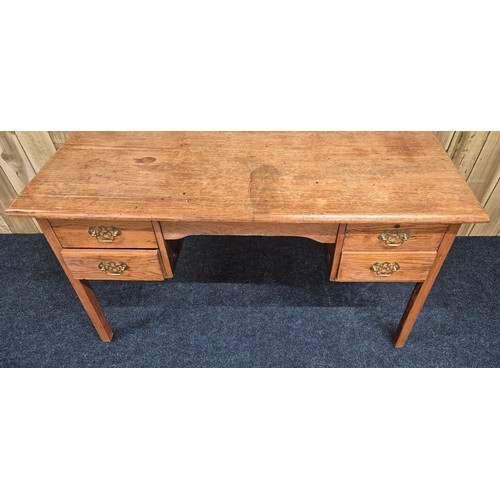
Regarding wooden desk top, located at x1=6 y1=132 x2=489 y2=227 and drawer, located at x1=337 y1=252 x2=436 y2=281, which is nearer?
wooden desk top, located at x1=6 y1=132 x2=489 y2=227

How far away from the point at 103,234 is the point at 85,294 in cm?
34

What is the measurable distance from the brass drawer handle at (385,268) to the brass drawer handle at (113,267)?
Result: 82 centimetres

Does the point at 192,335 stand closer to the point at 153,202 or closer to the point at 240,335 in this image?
the point at 240,335

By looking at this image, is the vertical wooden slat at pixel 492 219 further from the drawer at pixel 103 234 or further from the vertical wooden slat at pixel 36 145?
the vertical wooden slat at pixel 36 145

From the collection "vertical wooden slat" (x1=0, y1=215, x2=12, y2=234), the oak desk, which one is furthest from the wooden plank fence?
the oak desk

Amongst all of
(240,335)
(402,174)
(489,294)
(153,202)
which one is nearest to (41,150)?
(153,202)

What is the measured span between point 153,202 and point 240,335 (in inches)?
29.7

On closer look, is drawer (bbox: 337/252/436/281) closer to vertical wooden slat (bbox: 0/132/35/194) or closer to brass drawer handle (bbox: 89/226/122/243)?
brass drawer handle (bbox: 89/226/122/243)

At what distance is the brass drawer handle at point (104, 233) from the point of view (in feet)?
3.46

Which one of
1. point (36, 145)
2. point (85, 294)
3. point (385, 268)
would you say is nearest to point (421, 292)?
point (385, 268)

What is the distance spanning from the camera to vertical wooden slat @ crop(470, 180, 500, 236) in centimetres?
172

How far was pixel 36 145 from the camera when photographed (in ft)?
5.32

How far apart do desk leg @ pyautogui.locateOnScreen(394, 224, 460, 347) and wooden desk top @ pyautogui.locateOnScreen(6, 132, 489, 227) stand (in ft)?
0.31

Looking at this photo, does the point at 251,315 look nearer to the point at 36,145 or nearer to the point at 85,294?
the point at 85,294
